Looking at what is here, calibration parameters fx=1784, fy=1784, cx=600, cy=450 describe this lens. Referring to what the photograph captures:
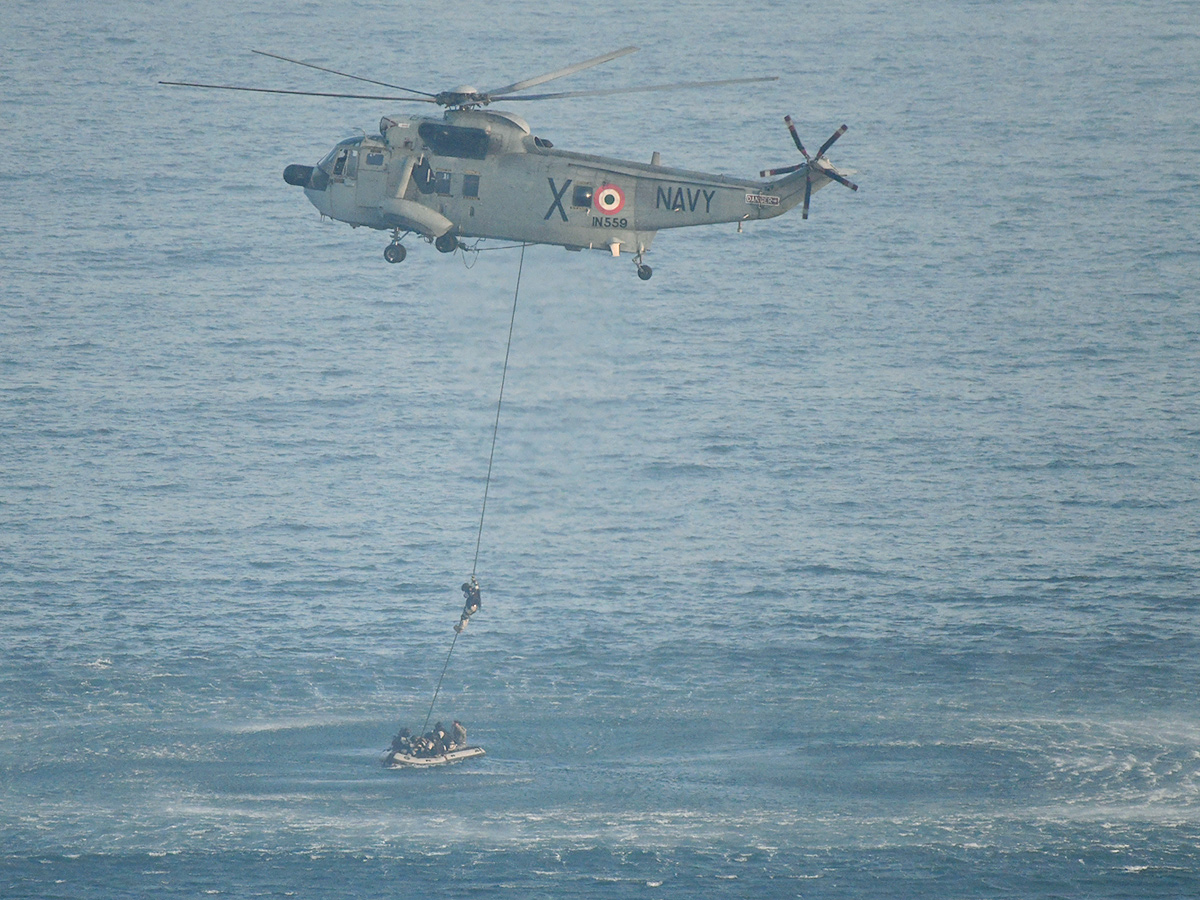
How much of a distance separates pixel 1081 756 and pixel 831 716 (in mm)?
17818

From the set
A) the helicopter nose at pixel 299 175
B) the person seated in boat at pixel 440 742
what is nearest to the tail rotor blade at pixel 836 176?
the helicopter nose at pixel 299 175

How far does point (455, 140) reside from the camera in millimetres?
68812

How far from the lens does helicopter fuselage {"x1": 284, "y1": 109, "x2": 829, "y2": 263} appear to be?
226 feet

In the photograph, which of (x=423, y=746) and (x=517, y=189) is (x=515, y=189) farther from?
(x=423, y=746)

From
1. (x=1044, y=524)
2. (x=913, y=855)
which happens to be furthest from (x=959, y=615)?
(x=913, y=855)

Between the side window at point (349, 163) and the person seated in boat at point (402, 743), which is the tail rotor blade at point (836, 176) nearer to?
the side window at point (349, 163)

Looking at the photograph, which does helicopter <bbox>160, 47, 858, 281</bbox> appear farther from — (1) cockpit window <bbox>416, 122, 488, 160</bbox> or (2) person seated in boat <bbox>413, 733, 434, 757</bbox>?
(2) person seated in boat <bbox>413, 733, 434, 757</bbox>

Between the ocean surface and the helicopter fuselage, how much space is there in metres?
56.1

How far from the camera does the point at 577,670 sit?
13375cm

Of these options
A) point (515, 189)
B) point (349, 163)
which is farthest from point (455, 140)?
point (349, 163)

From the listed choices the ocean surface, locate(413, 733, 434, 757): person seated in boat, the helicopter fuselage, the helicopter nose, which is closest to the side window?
the helicopter fuselage

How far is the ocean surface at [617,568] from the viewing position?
118188 mm

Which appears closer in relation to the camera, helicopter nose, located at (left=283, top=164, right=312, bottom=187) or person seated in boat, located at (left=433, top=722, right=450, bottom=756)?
helicopter nose, located at (left=283, top=164, right=312, bottom=187)

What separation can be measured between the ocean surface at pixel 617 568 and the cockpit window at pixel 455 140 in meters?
58.5
